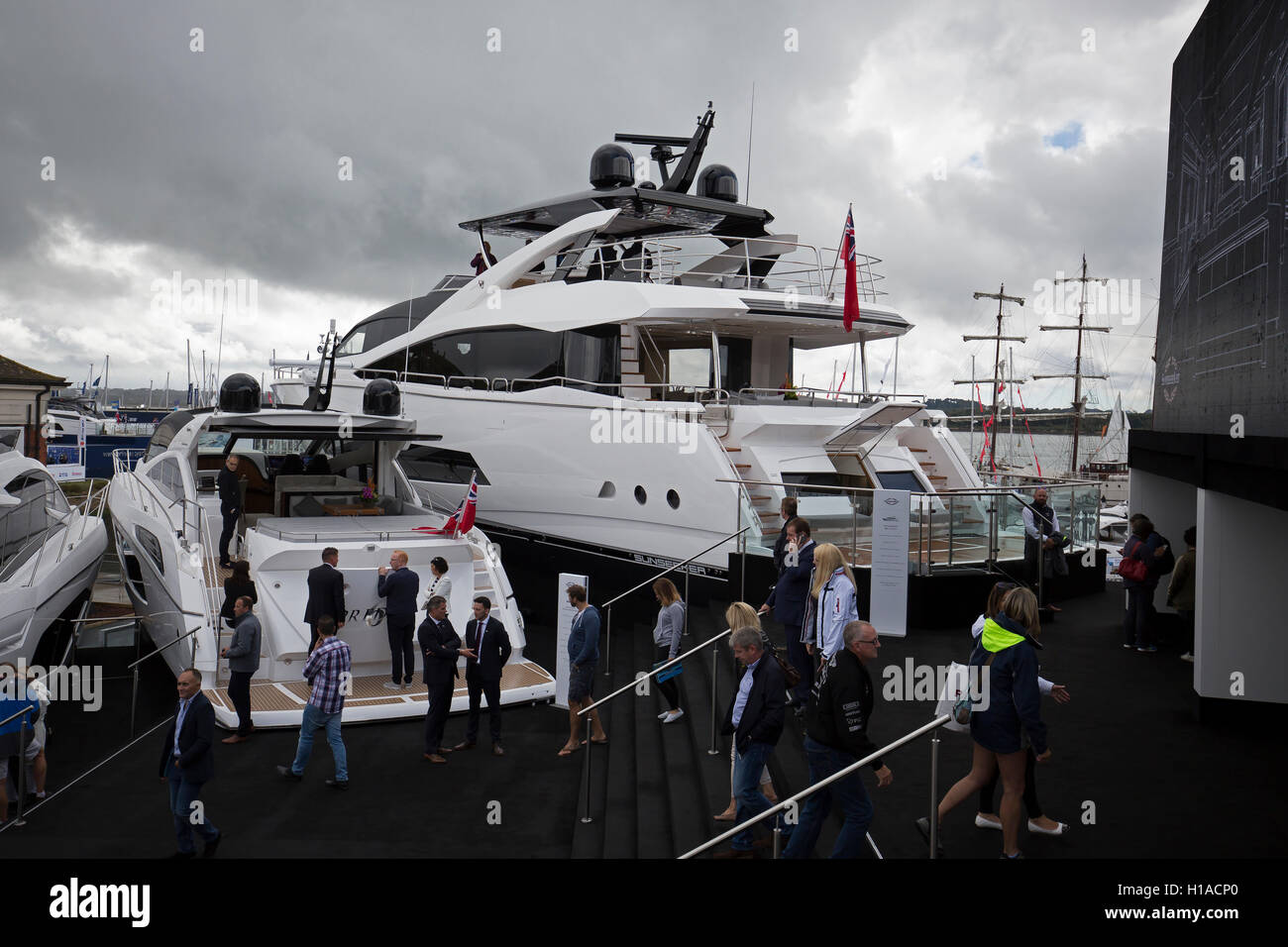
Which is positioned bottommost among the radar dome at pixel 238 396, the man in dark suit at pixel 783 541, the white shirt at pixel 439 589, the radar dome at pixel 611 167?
the white shirt at pixel 439 589

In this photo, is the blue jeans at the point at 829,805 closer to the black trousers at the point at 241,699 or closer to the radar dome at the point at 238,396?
the black trousers at the point at 241,699

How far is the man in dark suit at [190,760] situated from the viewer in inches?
247

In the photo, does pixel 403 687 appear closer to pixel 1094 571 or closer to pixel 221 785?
pixel 221 785

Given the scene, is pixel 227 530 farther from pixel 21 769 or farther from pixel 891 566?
pixel 891 566

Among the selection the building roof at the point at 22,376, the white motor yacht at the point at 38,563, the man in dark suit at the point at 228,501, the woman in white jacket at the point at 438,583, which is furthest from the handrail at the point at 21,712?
the building roof at the point at 22,376

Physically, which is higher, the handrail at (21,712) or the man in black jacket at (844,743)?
the man in black jacket at (844,743)

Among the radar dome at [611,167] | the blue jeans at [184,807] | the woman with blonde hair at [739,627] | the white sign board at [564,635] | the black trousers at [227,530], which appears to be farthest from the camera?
the radar dome at [611,167]

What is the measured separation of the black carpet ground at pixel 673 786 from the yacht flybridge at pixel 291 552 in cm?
78

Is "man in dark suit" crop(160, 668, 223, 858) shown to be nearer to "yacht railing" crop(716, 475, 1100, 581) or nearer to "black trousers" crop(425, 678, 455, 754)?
"black trousers" crop(425, 678, 455, 754)

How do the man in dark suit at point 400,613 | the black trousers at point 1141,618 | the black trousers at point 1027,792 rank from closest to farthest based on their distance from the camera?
1. the black trousers at point 1027,792
2. the black trousers at point 1141,618
3. the man in dark suit at point 400,613

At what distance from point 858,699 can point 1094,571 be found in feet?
31.2

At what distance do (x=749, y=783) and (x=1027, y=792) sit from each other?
1571 mm

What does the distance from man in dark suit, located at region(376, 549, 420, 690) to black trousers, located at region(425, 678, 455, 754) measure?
5.04 feet
